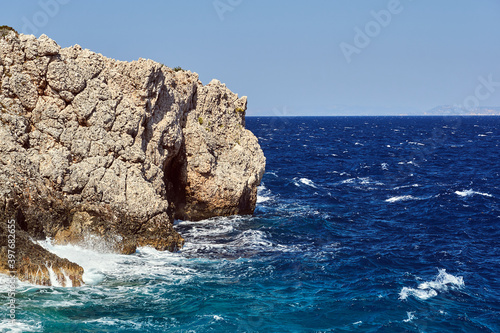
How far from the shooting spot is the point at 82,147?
28.4 m

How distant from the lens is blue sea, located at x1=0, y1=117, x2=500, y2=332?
2083 centimetres

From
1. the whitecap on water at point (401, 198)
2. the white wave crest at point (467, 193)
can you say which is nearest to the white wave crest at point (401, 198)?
the whitecap on water at point (401, 198)

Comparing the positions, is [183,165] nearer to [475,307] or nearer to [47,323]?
[47,323]

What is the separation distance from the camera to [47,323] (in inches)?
755

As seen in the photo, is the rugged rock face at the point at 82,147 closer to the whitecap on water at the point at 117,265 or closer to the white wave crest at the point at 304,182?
the whitecap on water at the point at 117,265

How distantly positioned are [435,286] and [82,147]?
20.5m

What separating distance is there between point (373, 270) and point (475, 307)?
5.96 meters

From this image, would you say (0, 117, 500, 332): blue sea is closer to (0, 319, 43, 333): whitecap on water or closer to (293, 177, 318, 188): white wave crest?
(0, 319, 43, 333): whitecap on water

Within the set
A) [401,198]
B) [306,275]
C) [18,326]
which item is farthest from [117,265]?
[401,198]

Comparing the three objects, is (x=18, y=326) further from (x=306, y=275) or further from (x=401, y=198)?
(x=401, y=198)

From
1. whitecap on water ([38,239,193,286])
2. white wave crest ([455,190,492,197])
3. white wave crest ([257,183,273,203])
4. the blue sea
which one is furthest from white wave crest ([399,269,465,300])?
white wave crest ([455,190,492,197])

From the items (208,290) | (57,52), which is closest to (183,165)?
(57,52)

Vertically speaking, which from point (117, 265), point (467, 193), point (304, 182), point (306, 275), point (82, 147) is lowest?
point (306, 275)

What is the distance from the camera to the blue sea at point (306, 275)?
20.8 m
